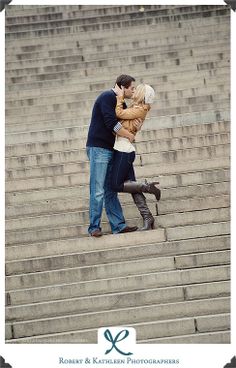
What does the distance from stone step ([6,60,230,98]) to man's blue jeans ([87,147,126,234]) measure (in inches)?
138

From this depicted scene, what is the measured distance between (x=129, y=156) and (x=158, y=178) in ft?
2.94

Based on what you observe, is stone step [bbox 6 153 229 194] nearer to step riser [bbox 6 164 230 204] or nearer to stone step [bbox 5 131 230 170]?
step riser [bbox 6 164 230 204]

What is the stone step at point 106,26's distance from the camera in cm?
1166

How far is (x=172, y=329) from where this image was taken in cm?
540

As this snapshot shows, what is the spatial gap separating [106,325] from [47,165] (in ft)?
8.56

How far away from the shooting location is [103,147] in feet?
20.7

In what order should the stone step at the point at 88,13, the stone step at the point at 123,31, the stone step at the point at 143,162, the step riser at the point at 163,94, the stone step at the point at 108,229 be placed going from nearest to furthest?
the stone step at the point at 108,229 < the stone step at the point at 143,162 < the step riser at the point at 163,94 < the stone step at the point at 123,31 < the stone step at the point at 88,13

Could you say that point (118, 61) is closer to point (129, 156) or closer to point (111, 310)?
point (129, 156)

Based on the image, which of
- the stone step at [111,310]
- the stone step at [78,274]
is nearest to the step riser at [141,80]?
the stone step at [78,274]

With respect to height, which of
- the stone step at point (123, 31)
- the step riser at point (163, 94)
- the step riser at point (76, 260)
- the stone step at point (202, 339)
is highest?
the stone step at point (123, 31)

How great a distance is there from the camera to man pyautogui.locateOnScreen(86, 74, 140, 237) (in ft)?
20.5

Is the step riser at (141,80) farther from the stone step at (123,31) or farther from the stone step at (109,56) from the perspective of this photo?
the stone step at (123,31)

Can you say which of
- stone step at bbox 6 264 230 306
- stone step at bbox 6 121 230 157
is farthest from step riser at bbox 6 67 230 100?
stone step at bbox 6 264 230 306

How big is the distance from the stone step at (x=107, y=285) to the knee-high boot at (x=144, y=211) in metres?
0.62
